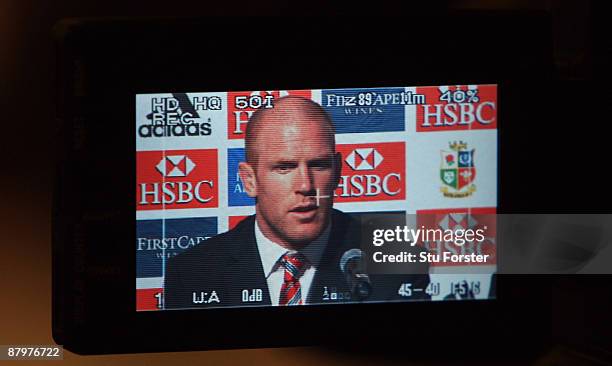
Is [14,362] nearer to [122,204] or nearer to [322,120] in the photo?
[122,204]

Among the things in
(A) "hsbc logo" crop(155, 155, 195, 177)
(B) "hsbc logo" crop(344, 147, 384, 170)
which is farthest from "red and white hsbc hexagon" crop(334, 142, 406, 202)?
(A) "hsbc logo" crop(155, 155, 195, 177)

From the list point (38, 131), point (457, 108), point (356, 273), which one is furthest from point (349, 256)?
point (38, 131)

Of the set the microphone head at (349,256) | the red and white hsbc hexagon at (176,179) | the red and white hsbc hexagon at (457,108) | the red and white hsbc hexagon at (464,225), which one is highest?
the red and white hsbc hexagon at (457,108)

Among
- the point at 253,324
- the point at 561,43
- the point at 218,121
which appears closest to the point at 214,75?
the point at 218,121

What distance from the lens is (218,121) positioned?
2.06ft

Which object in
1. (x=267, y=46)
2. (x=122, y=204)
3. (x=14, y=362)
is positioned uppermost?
(x=267, y=46)

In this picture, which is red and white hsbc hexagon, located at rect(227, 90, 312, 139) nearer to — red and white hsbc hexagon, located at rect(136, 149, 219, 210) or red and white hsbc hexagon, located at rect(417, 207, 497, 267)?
red and white hsbc hexagon, located at rect(136, 149, 219, 210)

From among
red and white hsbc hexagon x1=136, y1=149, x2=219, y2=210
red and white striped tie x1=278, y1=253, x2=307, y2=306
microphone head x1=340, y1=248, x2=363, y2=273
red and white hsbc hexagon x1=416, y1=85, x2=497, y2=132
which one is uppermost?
red and white hsbc hexagon x1=416, y1=85, x2=497, y2=132

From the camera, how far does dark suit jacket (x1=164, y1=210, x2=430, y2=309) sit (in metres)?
0.63

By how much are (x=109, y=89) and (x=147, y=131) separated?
0.04m

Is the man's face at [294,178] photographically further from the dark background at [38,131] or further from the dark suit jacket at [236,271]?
the dark background at [38,131]

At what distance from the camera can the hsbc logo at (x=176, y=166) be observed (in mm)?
624

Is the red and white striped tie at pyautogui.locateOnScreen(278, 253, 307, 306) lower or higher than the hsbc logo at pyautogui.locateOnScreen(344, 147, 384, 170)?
lower

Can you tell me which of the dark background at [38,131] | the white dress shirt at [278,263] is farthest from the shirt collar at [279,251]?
the dark background at [38,131]
